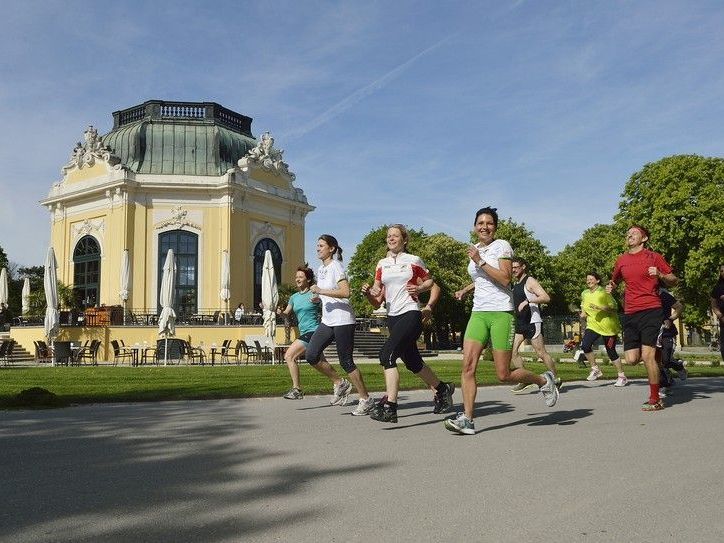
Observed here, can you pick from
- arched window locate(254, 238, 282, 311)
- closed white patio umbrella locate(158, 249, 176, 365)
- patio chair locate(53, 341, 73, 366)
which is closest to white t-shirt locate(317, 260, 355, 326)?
patio chair locate(53, 341, 73, 366)

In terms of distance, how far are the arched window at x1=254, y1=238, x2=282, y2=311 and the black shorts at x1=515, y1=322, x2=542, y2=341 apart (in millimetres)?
31820

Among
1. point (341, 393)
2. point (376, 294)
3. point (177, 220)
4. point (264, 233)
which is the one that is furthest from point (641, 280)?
point (264, 233)

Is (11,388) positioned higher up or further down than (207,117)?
further down

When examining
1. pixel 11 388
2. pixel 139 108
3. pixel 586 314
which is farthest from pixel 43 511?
pixel 139 108

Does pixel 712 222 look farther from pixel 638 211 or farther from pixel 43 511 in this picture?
pixel 43 511

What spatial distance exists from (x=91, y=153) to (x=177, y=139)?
5009 mm

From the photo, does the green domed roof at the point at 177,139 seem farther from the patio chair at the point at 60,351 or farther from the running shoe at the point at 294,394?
the running shoe at the point at 294,394

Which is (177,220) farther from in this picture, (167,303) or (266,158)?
(167,303)

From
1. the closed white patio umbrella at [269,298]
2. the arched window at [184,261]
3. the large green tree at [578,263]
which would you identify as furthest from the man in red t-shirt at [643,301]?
the large green tree at [578,263]

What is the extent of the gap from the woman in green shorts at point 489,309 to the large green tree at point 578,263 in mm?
44369

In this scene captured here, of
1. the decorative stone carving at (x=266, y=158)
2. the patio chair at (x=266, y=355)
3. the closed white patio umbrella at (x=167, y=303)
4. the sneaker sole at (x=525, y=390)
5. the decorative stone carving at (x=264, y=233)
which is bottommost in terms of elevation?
the sneaker sole at (x=525, y=390)

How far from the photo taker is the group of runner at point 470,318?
6070mm

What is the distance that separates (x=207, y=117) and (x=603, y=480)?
41702 millimetres

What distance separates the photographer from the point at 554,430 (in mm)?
5977
